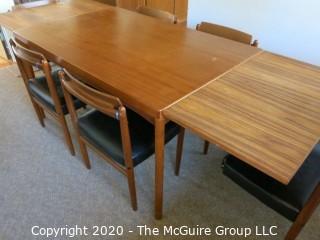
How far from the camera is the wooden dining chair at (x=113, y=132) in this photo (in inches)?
40.8

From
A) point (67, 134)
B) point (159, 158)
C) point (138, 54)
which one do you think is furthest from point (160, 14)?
point (159, 158)

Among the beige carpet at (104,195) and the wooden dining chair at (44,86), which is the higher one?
the wooden dining chair at (44,86)

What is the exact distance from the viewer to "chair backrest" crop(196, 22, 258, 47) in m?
1.52

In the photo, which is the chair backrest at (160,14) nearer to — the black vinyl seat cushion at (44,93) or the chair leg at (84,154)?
the black vinyl seat cushion at (44,93)

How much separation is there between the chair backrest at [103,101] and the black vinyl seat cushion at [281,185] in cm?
46

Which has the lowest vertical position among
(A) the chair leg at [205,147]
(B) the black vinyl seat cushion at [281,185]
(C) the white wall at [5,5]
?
(A) the chair leg at [205,147]

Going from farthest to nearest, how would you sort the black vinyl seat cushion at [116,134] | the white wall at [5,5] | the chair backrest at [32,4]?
the white wall at [5,5]
the chair backrest at [32,4]
the black vinyl seat cushion at [116,134]

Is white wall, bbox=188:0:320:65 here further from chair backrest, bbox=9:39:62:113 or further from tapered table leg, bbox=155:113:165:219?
chair backrest, bbox=9:39:62:113

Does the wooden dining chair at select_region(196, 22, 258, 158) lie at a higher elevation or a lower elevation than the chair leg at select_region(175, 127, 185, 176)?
higher

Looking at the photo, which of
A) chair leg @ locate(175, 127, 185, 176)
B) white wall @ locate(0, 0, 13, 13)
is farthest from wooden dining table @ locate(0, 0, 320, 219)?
white wall @ locate(0, 0, 13, 13)

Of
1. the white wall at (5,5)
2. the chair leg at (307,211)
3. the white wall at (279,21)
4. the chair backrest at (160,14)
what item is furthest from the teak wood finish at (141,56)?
the white wall at (5,5)

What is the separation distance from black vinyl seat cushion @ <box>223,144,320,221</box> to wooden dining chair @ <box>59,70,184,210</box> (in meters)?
0.42

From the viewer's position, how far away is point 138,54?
1.33m

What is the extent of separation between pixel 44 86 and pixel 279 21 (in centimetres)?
186
